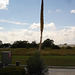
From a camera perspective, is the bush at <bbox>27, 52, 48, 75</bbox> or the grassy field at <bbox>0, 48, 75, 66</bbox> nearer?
the bush at <bbox>27, 52, 48, 75</bbox>

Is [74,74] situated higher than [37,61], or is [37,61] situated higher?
[37,61]

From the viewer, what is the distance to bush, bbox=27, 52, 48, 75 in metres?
10.8

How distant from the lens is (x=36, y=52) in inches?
438

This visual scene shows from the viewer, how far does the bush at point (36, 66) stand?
10.8m

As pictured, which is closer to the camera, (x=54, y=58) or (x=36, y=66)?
(x=36, y=66)

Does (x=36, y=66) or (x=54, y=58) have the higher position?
(x=36, y=66)

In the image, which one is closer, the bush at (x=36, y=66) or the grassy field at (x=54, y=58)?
the bush at (x=36, y=66)

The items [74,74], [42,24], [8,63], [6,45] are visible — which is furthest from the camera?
[6,45]

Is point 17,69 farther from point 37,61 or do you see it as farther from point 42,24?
point 42,24

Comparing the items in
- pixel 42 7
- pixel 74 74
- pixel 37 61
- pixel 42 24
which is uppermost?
pixel 42 7

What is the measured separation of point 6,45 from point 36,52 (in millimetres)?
115935

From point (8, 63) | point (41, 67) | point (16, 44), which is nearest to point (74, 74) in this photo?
point (41, 67)

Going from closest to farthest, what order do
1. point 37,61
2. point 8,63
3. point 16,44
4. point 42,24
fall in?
point 37,61
point 42,24
point 8,63
point 16,44

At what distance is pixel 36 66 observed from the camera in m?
10.8
